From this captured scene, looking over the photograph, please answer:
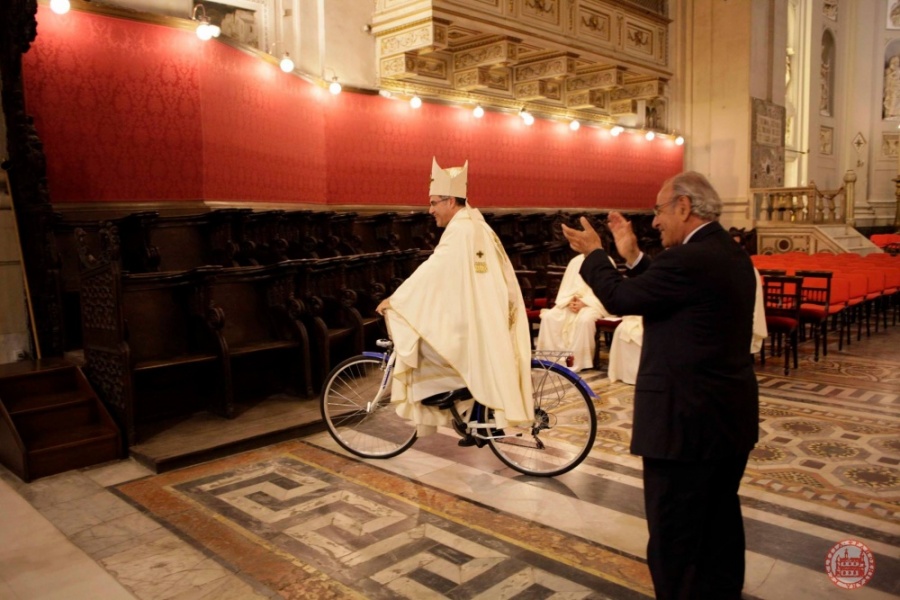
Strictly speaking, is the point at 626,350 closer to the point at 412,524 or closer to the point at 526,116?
the point at 412,524

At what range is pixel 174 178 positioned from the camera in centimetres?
691

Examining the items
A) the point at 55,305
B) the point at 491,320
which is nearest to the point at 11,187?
the point at 55,305

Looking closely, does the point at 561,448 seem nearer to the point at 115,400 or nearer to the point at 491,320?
the point at 491,320

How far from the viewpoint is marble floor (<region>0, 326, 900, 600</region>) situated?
9.34 feet

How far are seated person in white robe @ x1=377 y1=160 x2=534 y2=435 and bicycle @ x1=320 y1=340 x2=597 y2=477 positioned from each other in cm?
15

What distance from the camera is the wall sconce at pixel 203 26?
670 centimetres

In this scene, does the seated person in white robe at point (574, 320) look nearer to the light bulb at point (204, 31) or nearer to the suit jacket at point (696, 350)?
the light bulb at point (204, 31)

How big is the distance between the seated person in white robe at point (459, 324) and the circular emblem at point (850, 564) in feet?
5.02

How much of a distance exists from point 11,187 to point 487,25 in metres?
6.25

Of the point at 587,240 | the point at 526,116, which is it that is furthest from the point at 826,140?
the point at 587,240

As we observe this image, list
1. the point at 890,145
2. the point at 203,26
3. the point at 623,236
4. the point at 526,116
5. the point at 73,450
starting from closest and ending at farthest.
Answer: the point at 623,236 → the point at 73,450 → the point at 203,26 → the point at 526,116 → the point at 890,145

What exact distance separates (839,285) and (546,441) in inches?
193

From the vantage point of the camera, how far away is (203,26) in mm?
6680

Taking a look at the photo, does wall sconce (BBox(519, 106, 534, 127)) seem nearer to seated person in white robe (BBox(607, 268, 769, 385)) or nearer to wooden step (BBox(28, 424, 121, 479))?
seated person in white robe (BBox(607, 268, 769, 385))
